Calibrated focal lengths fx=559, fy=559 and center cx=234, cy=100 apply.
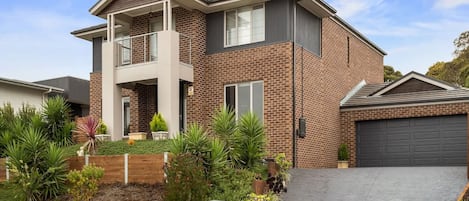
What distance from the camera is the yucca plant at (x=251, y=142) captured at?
15008mm

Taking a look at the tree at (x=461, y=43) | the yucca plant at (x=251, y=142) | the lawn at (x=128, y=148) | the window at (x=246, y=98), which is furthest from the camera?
the tree at (x=461, y=43)

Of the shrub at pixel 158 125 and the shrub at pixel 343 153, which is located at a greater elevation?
the shrub at pixel 158 125

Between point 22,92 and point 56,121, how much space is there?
35.1 feet

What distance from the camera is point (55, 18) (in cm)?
2067

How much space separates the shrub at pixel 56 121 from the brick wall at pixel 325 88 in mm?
8239

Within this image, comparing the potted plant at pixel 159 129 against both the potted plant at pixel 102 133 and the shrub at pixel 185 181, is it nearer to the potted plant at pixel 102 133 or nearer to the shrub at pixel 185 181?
the potted plant at pixel 102 133

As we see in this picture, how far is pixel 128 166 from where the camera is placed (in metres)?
15.0

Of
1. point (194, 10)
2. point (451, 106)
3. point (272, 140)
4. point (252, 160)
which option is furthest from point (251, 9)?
point (451, 106)

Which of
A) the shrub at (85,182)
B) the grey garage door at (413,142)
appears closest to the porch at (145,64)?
the shrub at (85,182)

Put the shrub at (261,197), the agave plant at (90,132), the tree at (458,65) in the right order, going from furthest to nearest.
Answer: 1. the tree at (458,65)
2. the agave plant at (90,132)
3. the shrub at (261,197)

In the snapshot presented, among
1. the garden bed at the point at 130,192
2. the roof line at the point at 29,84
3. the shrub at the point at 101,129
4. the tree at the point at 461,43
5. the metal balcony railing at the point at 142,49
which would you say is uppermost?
the tree at the point at 461,43

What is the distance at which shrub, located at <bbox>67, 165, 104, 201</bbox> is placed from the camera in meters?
14.2

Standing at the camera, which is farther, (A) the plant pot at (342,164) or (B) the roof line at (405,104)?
(A) the plant pot at (342,164)

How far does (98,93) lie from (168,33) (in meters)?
6.37
